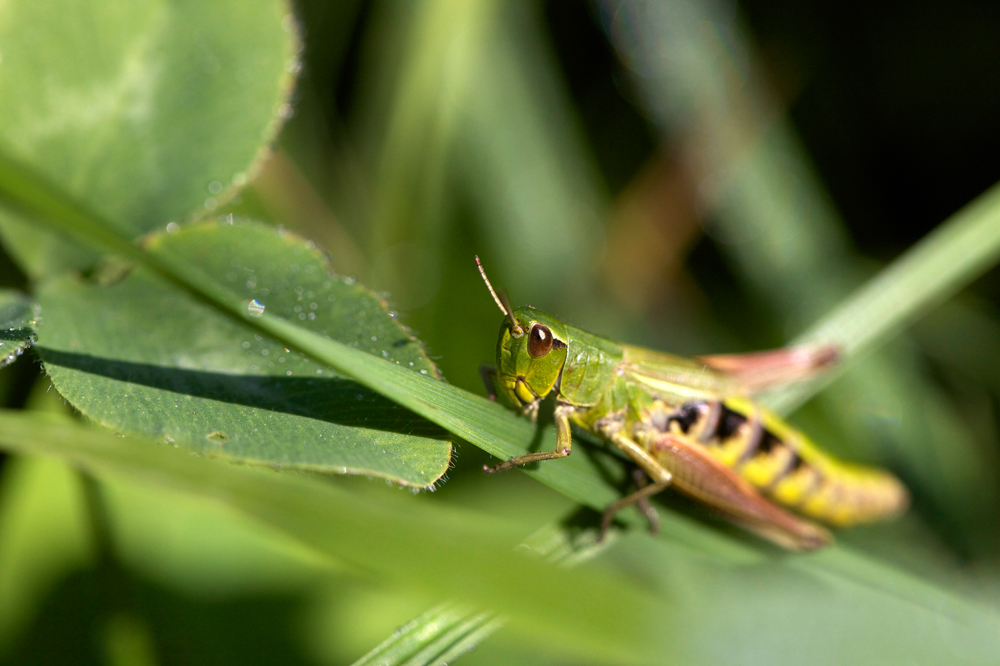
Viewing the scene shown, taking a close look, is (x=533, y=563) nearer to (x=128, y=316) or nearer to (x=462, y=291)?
(x=128, y=316)

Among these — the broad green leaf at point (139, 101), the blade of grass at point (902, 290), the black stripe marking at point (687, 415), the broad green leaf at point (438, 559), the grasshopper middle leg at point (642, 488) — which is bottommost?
the broad green leaf at point (438, 559)

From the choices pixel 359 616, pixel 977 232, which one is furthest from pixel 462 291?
pixel 977 232

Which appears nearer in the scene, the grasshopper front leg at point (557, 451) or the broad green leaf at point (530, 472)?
the broad green leaf at point (530, 472)

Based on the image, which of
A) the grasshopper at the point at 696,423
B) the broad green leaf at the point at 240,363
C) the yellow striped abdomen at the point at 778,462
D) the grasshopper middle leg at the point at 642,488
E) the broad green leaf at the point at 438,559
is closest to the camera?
the broad green leaf at the point at 438,559

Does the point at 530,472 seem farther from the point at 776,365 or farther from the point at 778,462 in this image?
the point at 776,365

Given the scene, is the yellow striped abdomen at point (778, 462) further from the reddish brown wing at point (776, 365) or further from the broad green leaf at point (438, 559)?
the broad green leaf at point (438, 559)

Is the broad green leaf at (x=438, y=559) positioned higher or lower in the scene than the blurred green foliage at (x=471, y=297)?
lower

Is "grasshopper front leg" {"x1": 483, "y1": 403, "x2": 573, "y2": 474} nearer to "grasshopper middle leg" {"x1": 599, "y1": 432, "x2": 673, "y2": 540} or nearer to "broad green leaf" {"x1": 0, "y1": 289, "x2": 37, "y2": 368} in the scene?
"grasshopper middle leg" {"x1": 599, "y1": 432, "x2": 673, "y2": 540}

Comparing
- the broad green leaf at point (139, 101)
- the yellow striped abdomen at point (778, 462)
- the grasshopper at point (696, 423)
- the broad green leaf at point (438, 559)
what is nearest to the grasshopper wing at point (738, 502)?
the grasshopper at point (696, 423)

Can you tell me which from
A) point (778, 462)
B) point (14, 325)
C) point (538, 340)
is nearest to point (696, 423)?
point (778, 462)
